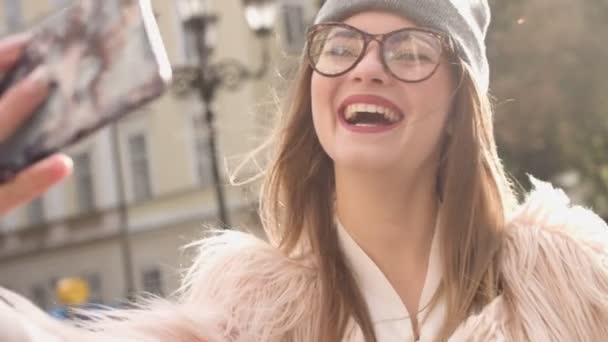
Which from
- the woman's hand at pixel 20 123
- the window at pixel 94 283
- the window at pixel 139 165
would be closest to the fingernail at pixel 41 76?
the woman's hand at pixel 20 123

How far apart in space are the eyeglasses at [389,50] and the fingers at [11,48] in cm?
115

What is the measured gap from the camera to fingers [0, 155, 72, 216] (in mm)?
857

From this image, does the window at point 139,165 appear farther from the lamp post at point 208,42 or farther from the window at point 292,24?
the lamp post at point 208,42

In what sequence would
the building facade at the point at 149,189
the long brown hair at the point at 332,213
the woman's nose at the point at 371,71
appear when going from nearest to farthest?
the woman's nose at the point at 371,71 < the long brown hair at the point at 332,213 < the building facade at the point at 149,189

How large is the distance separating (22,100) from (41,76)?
3cm

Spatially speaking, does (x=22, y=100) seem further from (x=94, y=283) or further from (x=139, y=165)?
(x=94, y=283)

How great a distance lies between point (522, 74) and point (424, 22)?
14834mm

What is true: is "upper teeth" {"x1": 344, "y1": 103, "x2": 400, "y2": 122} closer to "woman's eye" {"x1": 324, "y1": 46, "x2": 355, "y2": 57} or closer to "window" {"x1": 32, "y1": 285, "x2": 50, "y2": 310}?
→ "woman's eye" {"x1": 324, "y1": 46, "x2": 355, "y2": 57}

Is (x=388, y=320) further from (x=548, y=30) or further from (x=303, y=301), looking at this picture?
(x=548, y=30)

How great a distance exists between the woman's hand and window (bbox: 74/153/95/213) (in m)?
22.3

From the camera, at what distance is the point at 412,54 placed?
2.02 metres

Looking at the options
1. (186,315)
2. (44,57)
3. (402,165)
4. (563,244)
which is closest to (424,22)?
(402,165)

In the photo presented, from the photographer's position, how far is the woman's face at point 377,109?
6.52 feet

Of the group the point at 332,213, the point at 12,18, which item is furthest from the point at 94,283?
the point at 332,213
